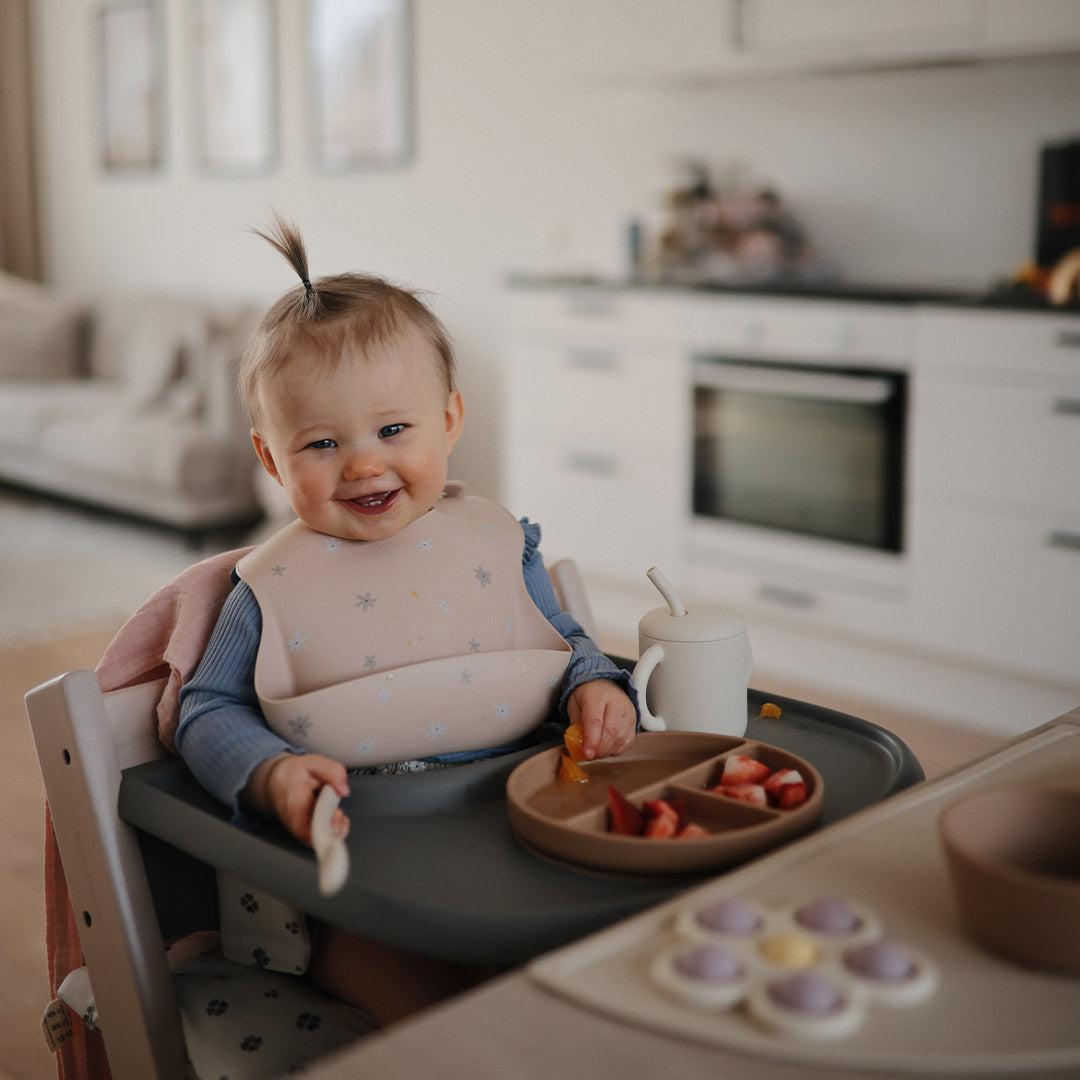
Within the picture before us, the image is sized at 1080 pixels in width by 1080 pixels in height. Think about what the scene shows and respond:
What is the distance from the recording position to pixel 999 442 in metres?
3.17

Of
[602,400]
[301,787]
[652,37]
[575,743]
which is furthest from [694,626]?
[652,37]

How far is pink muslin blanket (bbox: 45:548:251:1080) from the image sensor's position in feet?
3.85

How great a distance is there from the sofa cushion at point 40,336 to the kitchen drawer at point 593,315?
2862 millimetres

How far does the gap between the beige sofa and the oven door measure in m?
1.91

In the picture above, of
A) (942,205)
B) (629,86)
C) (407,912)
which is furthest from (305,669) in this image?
(629,86)

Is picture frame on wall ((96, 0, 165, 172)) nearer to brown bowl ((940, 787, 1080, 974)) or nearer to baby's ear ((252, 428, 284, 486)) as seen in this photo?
baby's ear ((252, 428, 284, 486))

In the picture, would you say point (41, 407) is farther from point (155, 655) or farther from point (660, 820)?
point (660, 820)

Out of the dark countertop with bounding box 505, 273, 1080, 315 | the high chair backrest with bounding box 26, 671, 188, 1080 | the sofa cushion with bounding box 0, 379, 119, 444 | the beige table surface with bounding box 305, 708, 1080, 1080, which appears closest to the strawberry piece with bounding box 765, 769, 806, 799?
the beige table surface with bounding box 305, 708, 1080, 1080

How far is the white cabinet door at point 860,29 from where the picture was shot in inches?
128

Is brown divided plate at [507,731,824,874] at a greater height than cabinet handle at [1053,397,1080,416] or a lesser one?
lesser

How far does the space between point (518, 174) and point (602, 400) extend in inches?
50.6

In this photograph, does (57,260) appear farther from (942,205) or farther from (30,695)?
(30,695)

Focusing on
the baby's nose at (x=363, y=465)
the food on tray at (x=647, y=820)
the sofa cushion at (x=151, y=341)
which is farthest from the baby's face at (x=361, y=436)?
the sofa cushion at (x=151, y=341)

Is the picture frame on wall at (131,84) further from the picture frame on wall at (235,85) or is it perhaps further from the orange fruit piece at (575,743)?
the orange fruit piece at (575,743)
